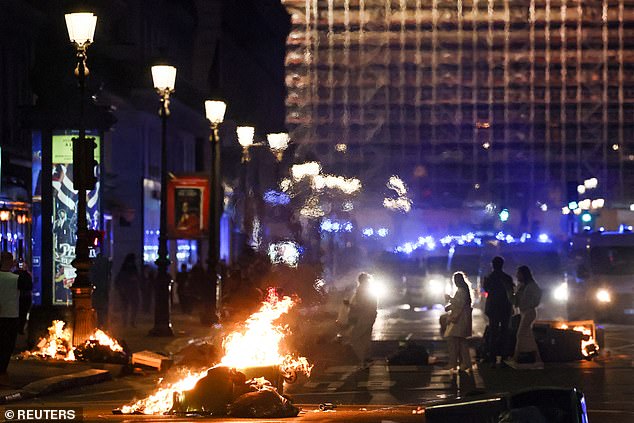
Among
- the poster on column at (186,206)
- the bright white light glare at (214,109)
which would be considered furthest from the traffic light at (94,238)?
the poster on column at (186,206)

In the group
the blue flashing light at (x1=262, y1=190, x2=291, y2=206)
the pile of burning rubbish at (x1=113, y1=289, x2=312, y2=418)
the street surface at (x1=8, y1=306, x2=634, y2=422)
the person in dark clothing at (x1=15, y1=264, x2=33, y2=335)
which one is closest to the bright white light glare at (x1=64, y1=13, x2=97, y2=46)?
the street surface at (x1=8, y1=306, x2=634, y2=422)

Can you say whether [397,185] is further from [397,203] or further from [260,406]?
[260,406]

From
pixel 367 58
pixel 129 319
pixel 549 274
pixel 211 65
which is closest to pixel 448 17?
pixel 367 58

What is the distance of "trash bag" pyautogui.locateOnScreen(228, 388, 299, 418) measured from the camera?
14641 mm

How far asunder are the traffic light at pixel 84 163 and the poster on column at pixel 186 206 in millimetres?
11844

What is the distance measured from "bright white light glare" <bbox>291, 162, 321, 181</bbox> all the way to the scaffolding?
2364 inches

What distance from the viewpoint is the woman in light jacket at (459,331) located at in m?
22.7

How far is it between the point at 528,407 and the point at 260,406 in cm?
551

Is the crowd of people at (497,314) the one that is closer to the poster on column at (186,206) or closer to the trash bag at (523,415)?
the poster on column at (186,206)

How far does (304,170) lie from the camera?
44.3 metres

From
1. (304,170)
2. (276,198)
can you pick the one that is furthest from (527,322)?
(304,170)

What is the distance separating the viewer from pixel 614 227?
5722 centimetres

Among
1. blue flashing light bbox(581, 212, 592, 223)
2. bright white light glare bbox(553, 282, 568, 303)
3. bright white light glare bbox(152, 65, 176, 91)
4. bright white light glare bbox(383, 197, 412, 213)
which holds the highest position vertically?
bright white light glare bbox(152, 65, 176, 91)

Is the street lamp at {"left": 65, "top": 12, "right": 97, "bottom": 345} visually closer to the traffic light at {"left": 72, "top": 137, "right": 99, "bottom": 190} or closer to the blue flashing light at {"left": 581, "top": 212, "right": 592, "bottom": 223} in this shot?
the traffic light at {"left": 72, "top": 137, "right": 99, "bottom": 190}
